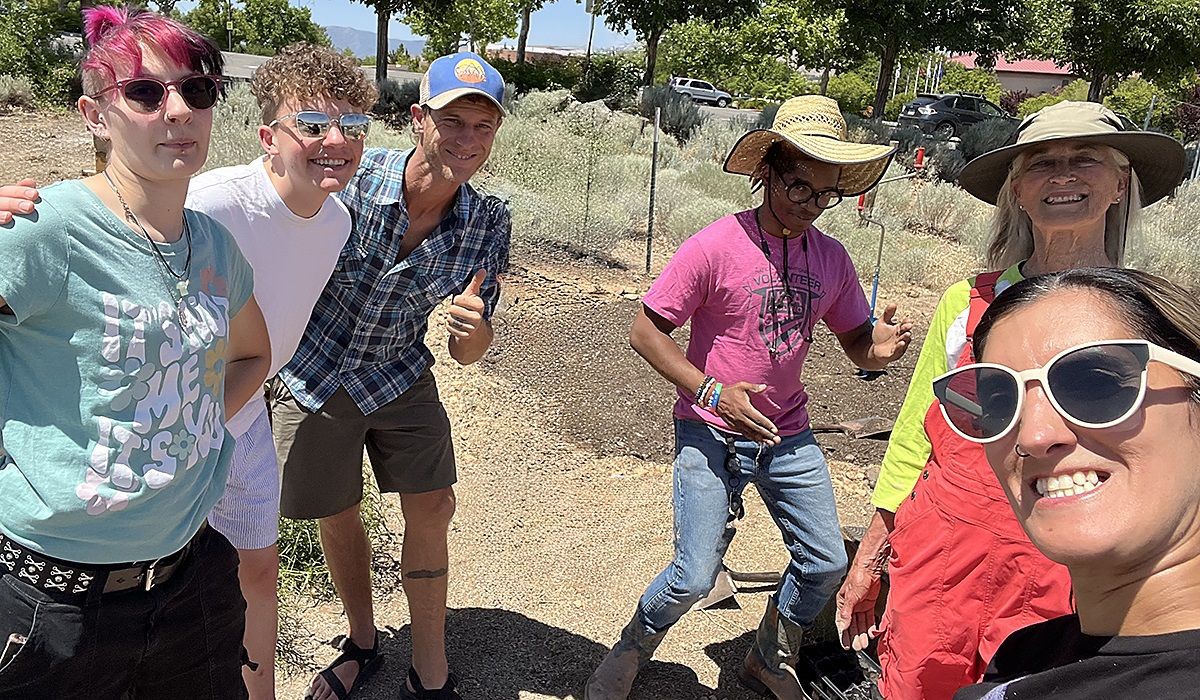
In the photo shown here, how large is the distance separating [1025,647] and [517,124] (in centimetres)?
1185

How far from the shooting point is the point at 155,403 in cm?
180

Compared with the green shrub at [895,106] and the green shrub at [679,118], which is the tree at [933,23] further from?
the green shrub at [895,106]

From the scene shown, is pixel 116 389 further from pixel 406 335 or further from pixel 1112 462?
pixel 1112 462

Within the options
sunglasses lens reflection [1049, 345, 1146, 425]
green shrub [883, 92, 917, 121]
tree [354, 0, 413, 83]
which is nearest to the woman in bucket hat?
sunglasses lens reflection [1049, 345, 1146, 425]

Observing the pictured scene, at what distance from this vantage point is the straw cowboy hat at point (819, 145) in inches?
106

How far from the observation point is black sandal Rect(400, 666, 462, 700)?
9.89ft

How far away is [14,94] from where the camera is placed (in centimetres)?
1436

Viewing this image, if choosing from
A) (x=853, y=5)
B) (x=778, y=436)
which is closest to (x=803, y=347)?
(x=778, y=436)

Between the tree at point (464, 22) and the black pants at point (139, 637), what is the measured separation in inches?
850

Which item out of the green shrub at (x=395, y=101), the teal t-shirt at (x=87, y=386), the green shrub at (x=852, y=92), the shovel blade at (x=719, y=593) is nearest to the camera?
the teal t-shirt at (x=87, y=386)

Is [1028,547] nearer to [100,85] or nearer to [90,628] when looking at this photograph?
[90,628]

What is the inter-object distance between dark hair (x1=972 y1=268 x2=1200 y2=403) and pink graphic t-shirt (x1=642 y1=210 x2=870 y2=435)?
1.39 m

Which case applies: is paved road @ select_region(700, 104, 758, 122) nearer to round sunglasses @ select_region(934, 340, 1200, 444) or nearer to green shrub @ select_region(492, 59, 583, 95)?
green shrub @ select_region(492, 59, 583, 95)

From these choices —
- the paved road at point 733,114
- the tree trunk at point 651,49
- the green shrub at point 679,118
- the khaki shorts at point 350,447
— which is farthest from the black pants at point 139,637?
the tree trunk at point 651,49
